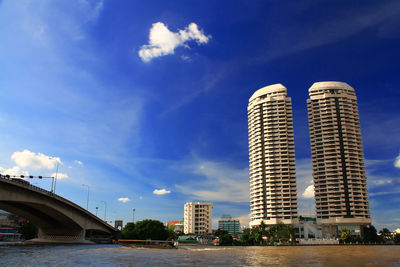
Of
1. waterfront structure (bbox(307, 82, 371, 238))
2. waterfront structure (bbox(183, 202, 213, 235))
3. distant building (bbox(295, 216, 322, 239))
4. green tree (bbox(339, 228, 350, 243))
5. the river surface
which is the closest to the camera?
the river surface

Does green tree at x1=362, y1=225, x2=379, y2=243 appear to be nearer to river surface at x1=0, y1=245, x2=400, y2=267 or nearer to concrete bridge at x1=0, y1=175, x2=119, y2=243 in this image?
river surface at x1=0, y1=245, x2=400, y2=267

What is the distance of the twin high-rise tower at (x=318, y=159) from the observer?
153 metres

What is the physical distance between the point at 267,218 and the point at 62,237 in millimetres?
93592

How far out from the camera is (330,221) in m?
151

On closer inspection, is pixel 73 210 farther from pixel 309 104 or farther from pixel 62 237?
pixel 309 104

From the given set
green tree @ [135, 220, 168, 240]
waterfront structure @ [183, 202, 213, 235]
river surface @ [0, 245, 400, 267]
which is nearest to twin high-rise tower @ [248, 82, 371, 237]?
waterfront structure @ [183, 202, 213, 235]

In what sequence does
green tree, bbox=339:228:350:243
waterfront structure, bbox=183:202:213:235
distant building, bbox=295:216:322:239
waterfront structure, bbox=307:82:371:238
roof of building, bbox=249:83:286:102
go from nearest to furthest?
green tree, bbox=339:228:350:243, distant building, bbox=295:216:322:239, waterfront structure, bbox=307:82:371:238, roof of building, bbox=249:83:286:102, waterfront structure, bbox=183:202:213:235

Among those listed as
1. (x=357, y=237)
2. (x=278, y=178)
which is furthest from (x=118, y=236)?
(x=357, y=237)

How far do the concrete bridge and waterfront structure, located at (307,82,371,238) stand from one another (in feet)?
335

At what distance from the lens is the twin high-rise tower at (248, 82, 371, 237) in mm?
153125

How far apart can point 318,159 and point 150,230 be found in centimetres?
9543

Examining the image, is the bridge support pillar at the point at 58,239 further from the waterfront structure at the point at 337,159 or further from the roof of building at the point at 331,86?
the roof of building at the point at 331,86

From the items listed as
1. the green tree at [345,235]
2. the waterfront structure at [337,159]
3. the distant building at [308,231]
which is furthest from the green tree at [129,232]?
the waterfront structure at [337,159]

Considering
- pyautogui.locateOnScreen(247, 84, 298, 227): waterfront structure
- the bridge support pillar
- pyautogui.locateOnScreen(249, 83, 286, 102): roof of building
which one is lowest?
the bridge support pillar
